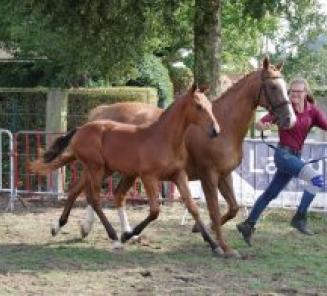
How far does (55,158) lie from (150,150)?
1754 millimetres

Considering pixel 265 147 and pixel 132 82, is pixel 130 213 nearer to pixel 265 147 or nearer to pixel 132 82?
pixel 265 147

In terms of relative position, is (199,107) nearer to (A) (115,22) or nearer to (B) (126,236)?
(B) (126,236)

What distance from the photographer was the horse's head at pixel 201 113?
767cm

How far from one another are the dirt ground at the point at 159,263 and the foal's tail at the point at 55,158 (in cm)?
83

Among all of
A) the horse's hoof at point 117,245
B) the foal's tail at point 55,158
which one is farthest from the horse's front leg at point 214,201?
the foal's tail at point 55,158

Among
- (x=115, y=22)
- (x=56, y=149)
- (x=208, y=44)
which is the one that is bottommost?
(x=56, y=149)

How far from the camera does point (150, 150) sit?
8.10m

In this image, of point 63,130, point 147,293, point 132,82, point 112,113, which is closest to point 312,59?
point 132,82

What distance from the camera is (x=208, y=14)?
1188cm

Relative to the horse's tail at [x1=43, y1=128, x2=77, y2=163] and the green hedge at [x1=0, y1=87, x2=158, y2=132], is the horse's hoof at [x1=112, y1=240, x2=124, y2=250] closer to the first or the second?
the horse's tail at [x1=43, y1=128, x2=77, y2=163]

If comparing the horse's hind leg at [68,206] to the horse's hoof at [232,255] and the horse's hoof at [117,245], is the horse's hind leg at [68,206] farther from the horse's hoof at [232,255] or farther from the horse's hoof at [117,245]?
the horse's hoof at [232,255]

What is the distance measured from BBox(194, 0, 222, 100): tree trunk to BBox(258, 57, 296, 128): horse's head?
389 centimetres

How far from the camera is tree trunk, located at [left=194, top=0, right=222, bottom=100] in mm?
11836

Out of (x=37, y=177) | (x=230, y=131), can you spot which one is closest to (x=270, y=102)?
(x=230, y=131)
